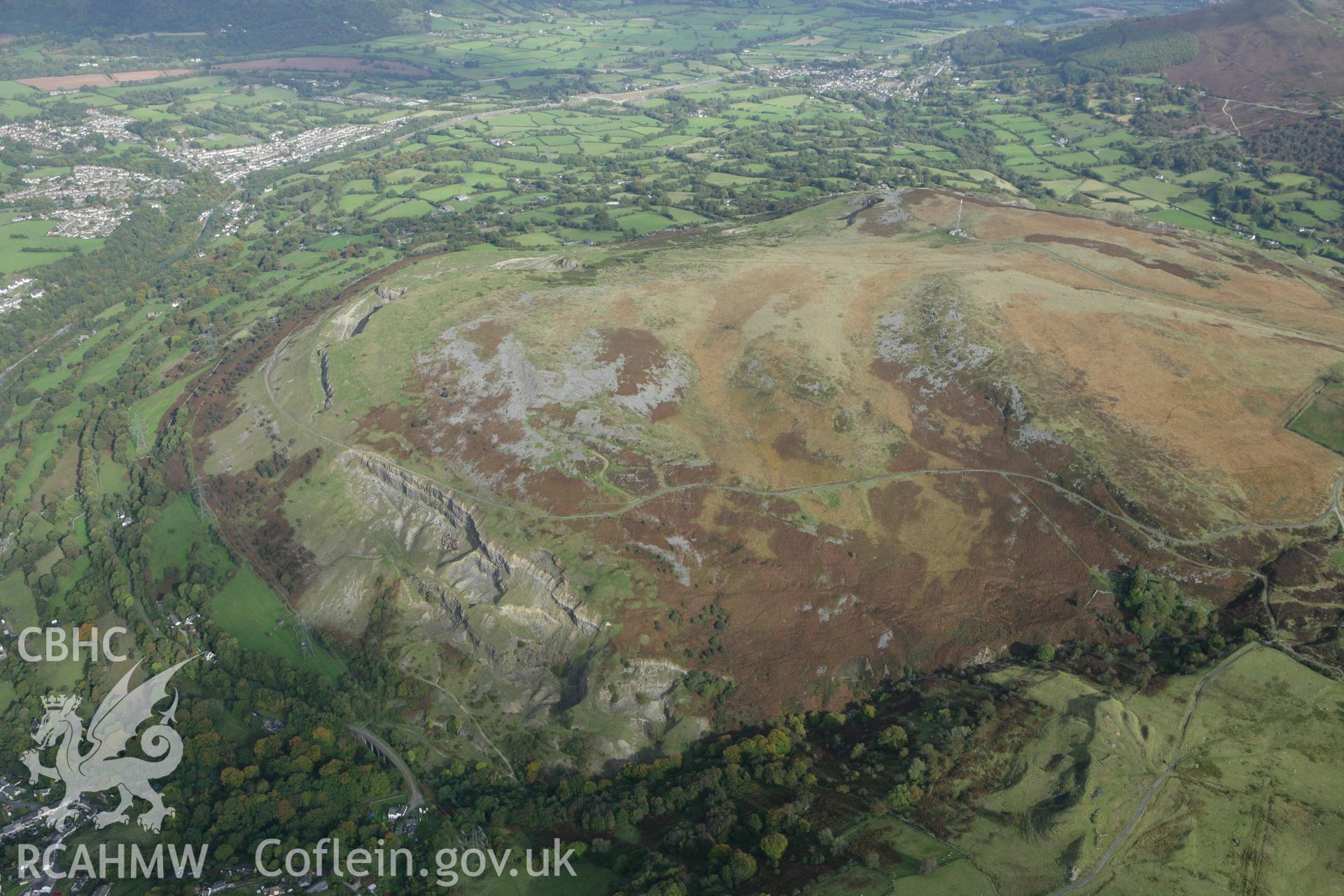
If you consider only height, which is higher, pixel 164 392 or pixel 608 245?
pixel 608 245

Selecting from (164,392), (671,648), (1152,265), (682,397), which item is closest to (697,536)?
(671,648)

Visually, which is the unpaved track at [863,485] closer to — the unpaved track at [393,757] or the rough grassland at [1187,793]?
the rough grassland at [1187,793]

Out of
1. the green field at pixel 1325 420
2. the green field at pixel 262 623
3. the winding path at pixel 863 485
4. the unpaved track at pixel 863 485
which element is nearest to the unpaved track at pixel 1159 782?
the unpaved track at pixel 863 485

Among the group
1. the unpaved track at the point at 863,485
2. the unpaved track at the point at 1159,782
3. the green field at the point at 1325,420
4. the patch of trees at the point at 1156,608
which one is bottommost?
the unpaved track at the point at 1159,782

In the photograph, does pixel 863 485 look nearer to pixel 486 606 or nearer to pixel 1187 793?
pixel 1187 793

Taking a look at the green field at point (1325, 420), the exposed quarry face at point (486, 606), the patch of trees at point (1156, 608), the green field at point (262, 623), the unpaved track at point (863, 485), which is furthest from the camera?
the green field at point (262, 623)

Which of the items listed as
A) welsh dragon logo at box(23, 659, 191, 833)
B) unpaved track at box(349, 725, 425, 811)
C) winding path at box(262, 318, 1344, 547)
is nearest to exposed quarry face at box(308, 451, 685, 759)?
winding path at box(262, 318, 1344, 547)

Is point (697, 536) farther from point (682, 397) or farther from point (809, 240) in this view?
point (809, 240)

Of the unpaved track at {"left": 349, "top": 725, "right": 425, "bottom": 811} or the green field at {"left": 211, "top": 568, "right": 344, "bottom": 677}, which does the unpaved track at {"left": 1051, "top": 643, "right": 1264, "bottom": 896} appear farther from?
the green field at {"left": 211, "top": 568, "right": 344, "bottom": 677}
